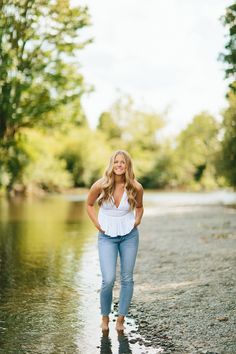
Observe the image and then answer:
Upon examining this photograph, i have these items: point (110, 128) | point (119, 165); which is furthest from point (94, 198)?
point (110, 128)

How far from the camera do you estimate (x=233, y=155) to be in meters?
36.3

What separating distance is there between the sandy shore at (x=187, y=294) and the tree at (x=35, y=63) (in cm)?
1081

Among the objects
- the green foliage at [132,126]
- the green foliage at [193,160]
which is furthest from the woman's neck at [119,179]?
the green foliage at [132,126]

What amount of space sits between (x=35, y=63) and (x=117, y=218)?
64.8 ft

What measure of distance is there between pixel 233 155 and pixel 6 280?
93.5 feet

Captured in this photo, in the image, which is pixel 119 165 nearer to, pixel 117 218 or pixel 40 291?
pixel 117 218

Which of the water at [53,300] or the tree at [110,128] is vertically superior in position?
the tree at [110,128]

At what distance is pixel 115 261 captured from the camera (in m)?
6.36

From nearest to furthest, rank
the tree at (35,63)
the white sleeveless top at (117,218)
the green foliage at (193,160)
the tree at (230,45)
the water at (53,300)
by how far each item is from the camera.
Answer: the water at (53,300), the white sleeveless top at (117,218), the tree at (230,45), the tree at (35,63), the green foliage at (193,160)

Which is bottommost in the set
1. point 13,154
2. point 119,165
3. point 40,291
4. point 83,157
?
point 40,291

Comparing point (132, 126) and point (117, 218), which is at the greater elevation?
point (132, 126)

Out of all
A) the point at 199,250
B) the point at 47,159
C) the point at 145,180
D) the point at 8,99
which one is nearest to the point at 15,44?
the point at 8,99

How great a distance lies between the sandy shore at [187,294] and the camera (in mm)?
6152

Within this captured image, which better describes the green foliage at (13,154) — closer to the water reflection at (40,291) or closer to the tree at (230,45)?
the water reflection at (40,291)
